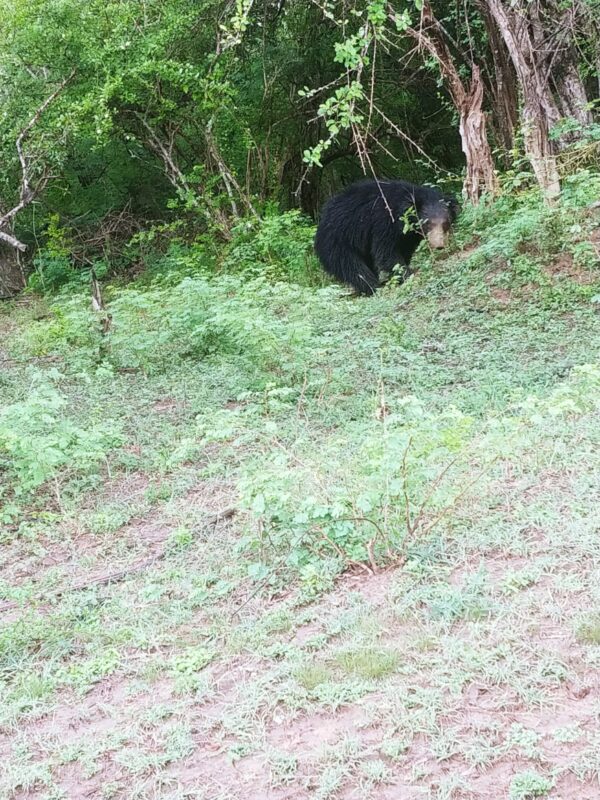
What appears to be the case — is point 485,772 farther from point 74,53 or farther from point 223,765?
point 74,53

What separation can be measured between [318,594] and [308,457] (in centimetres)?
138

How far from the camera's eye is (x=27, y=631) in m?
3.10

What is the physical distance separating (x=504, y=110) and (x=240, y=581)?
27.3ft

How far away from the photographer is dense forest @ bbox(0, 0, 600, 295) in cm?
816

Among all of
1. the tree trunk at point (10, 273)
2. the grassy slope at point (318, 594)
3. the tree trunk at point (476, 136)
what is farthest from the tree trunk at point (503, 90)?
the tree trunk at point (10, 273)

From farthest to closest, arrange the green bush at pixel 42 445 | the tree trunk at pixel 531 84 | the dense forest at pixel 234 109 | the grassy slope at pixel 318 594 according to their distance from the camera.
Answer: the dense forest at pixel 234 109, the tree trunk at pixel 531 84, the green bush at pixel 42 445, the grassy slope at pixel 318 594

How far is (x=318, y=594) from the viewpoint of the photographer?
3.01 meters

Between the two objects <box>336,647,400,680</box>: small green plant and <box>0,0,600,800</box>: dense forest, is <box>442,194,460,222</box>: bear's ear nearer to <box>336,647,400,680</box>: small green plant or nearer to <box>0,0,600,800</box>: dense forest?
<box>0,0,600,800</box>: dense forest

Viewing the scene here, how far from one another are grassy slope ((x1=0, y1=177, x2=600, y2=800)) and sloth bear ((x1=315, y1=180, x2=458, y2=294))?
10.4 ft

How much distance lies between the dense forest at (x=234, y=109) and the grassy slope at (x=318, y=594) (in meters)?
3.19

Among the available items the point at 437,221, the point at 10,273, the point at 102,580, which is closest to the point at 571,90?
the point at 437,221

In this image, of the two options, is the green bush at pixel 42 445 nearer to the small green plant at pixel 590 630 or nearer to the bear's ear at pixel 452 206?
the small green plant at pixel 590 630

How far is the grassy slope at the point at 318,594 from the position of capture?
2105 mm

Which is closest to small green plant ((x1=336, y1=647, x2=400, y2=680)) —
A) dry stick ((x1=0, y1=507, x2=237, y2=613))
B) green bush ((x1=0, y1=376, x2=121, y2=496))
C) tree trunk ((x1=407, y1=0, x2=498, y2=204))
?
dry stick ((x1=0, y1=507, x2=237, y2=613))
